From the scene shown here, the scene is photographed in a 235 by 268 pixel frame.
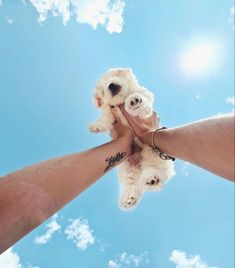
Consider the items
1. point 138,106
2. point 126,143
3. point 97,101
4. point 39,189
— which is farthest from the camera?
point 97,101

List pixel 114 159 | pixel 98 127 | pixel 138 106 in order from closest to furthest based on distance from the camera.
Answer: pixel 114 159
pixel 138 106
pixel 98 127

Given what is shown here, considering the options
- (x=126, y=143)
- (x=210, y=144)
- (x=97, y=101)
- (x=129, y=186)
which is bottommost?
(x=210, y=144)

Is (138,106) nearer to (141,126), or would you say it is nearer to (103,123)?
(141,126)

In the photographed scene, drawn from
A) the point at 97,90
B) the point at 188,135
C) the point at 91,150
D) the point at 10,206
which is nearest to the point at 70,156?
the point at 91,150

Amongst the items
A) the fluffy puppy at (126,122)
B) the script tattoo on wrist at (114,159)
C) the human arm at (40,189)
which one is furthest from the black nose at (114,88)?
the human arm at (40,189)

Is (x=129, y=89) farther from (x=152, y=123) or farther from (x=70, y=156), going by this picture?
(x=70, y=156)

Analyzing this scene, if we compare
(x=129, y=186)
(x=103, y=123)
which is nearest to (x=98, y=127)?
(x=103, y=123)

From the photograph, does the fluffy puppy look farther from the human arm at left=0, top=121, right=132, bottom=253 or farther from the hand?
the human arm at left=0, top=121, right=132, bottom=253
